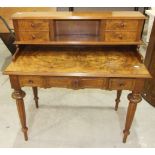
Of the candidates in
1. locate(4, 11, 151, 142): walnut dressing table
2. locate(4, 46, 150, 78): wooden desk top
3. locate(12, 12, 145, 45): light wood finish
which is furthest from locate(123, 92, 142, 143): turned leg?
locate(12, 12, 145, 45): light wood finish

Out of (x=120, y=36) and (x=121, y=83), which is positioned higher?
(x=120, y=36)

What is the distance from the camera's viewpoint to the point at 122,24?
4.64 feet

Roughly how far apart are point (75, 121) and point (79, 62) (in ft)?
2.59

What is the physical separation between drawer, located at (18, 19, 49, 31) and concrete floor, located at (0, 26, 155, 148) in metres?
0.95

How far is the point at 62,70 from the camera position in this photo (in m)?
1.31

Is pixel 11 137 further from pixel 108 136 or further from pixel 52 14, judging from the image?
pixel 52 14

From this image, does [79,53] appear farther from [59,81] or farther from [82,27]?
[59,81]

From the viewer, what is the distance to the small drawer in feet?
4.39

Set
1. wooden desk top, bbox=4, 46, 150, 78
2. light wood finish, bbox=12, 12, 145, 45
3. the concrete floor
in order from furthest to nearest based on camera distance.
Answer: the concrete floor → light wood finish, bbox=12, 12, 145, 45 → wooden desk top, bbox=4, 46, 150, 78

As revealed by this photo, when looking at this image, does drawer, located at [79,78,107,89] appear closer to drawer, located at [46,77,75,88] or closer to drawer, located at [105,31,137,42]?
drawer, located at [46,77,75,88]

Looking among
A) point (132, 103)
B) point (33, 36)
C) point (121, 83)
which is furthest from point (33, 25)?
point (132, 103)
